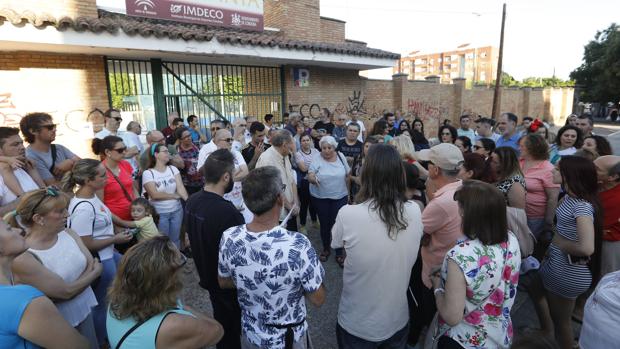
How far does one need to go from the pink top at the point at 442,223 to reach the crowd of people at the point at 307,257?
1 centimetres

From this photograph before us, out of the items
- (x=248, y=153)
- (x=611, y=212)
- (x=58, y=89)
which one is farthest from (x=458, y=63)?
(x=611, y=212)

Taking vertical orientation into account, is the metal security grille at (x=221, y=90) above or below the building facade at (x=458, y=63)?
below

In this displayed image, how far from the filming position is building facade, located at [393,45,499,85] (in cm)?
8925

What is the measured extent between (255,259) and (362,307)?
0.73 metres

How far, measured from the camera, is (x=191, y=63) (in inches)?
353

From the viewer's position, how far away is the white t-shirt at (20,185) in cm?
282

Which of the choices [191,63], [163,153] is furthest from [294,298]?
[191,63]

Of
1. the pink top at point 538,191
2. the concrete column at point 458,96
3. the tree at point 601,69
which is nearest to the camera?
the pink top at point 538,191

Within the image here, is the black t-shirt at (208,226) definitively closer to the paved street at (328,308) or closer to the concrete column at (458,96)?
the paved street at (328,308)

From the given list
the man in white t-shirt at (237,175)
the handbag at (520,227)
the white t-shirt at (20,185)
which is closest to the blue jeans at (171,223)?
the man in white t-shirt at (237,175)

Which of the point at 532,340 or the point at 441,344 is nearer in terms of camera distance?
the point at 532,340

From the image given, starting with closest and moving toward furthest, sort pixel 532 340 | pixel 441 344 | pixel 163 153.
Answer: pixel 532 340, pixel 441 344, pixel 163 153

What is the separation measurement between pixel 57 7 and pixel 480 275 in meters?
8.84

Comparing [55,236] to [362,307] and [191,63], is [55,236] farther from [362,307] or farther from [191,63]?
[191,63]
